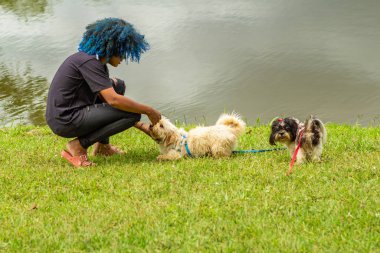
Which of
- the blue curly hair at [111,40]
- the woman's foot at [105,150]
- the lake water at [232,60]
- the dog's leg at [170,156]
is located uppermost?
the blue curly hair at [111,40]

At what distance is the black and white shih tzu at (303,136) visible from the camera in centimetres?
614

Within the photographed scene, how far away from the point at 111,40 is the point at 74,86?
0.73 meters

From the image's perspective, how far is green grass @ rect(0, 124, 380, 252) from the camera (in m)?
4.02

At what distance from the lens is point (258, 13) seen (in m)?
19.8

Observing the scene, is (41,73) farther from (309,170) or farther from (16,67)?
(309,170)

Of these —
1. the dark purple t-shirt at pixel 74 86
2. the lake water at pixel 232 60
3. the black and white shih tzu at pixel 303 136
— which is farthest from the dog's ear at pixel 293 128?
the lake water at pixel 232 60

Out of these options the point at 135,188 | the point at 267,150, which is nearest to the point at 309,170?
the point at 267,150

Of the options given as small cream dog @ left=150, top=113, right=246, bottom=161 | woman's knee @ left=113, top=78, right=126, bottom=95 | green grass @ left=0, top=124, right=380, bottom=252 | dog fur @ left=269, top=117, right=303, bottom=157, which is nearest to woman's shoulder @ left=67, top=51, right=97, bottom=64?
woman's knee @ left=113, top=78, right=126, bottom=95

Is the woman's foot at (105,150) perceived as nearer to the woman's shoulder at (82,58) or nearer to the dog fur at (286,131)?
the woman's shoulder at (82,58)

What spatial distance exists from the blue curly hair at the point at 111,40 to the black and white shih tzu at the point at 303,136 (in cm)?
200

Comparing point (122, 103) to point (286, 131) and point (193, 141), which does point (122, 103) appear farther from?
point (286, 131)

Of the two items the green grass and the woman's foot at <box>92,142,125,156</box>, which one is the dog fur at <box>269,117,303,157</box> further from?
the woman's foot at <box>92,142,125,156</box>

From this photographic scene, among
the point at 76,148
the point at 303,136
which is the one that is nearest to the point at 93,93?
the point at 76,148

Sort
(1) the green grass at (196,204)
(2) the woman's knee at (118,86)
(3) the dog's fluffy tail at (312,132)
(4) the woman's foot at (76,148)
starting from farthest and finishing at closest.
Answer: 1. (2) the woman's knee at (118,86)
2. (4) the woman's foot at (76,148)
3. (3) the dog's fluffy tail at (312,132)
4. (1) the green grass at (196,204)
